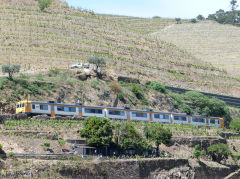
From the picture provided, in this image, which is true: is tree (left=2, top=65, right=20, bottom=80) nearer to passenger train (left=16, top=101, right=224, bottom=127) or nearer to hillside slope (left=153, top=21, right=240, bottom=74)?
passenger train (left=16, top=101, right=224, bottom=127)

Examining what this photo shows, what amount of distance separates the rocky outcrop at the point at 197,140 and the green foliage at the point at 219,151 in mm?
1479

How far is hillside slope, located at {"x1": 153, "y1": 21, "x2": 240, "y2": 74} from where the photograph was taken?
129625 millimetres

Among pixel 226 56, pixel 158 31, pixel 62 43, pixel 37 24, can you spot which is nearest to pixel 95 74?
pixel 62 43

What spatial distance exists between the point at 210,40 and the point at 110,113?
268ft

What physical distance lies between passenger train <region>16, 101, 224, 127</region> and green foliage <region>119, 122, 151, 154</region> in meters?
7.16

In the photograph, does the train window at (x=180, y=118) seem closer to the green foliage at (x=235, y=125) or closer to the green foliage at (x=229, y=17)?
the green foliage at (x=235, y=125)

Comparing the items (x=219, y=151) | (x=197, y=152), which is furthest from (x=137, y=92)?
(x=197, y=152)

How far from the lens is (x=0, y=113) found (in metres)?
62.4

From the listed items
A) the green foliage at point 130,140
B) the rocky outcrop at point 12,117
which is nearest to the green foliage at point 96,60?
the green foliage at point 130,140

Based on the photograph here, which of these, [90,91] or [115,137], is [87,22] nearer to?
[90,91]

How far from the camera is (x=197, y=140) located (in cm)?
6944

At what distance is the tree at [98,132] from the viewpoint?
56.0 meters

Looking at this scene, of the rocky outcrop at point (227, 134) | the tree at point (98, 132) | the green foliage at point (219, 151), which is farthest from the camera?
the rocky outcrop at point (227, 134)

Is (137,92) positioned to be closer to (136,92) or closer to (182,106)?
(136,92)
